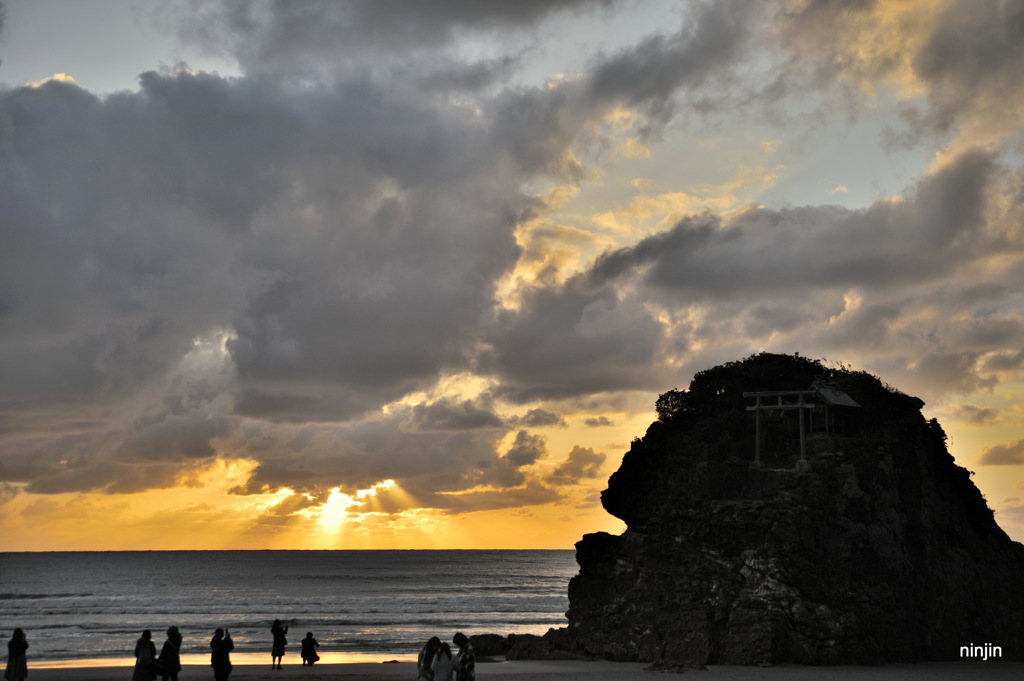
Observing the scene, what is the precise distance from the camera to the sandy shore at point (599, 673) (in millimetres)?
26359

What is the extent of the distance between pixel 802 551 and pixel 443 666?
20024 millimetres

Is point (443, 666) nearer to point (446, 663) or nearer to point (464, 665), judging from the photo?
point (446, 663)

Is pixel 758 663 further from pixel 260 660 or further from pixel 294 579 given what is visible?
pixel 294 579

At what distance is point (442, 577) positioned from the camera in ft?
432

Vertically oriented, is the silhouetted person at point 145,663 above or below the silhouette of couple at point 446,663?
below

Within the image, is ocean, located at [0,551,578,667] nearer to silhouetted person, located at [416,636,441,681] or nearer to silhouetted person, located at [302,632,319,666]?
silhouetted person, located at [302,632,319,666]

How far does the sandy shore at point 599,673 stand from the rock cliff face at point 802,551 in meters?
1.48

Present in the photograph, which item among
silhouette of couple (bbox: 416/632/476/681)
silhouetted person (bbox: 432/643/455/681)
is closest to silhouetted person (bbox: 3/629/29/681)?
silhouette of couple (bbox: 416/632/476/681)

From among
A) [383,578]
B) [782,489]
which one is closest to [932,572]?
[782,489]

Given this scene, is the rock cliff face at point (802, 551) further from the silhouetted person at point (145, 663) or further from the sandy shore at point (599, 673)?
the silhouetted person at point (145, 663)

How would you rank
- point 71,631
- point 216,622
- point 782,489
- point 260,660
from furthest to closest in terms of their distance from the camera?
point 216,622 → point 71,631 → point 260,660 → point 782,489

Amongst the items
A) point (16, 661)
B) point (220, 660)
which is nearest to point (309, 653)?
point (220, 660)

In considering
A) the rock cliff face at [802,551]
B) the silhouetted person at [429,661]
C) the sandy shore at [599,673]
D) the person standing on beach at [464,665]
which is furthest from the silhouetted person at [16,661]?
the rock cliff face at [802,551]

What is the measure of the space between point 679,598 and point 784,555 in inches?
177
